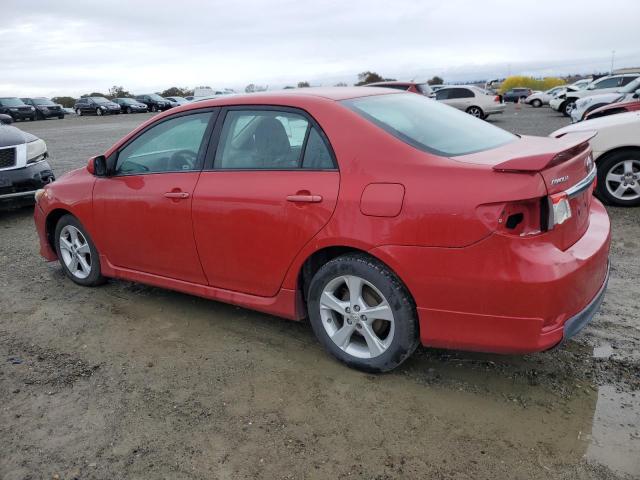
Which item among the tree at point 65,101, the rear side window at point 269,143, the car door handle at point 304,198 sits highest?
the tree at point 65,101

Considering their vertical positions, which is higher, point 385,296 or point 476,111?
point 385,296

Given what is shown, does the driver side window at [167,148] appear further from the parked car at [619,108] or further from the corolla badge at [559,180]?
the parked car at [619,108]

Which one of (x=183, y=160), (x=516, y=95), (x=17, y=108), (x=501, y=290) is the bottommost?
(x=516, y=95)

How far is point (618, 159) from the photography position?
21.3 ft

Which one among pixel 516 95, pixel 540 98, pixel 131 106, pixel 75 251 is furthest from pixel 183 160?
pixel 516 95

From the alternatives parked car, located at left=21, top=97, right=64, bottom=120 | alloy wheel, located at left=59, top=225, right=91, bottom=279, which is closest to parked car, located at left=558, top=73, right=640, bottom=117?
alloy wheel, located at left=59, top=225, right=91, bottom=279

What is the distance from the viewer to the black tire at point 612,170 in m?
6.43

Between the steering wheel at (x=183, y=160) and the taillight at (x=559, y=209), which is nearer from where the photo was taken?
the taillight at (x=559, y=209)

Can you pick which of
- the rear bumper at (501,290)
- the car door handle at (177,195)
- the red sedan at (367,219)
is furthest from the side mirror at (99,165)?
the rear bumper at (501,290)

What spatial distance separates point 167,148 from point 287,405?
2144 mm

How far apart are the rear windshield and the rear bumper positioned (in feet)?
2.04

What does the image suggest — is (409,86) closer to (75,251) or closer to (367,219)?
(75,251)

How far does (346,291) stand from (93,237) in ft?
7.99

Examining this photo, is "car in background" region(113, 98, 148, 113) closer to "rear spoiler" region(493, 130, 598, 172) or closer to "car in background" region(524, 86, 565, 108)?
"car in background" region(524, 86, 565, 108)
